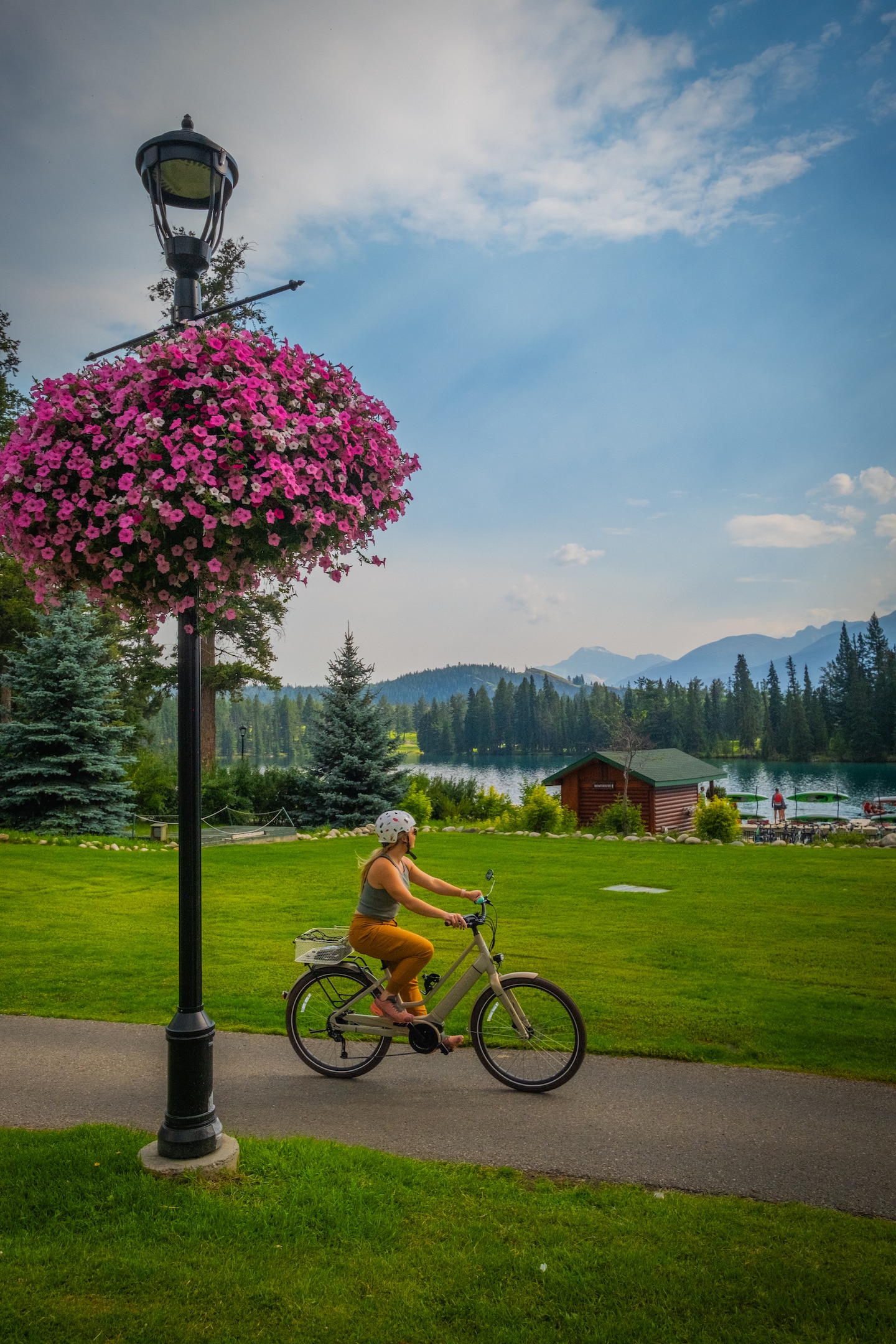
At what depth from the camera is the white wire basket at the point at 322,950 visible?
5.65 meters

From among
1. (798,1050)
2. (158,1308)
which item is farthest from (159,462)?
(798,1050)

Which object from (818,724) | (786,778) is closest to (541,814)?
(786,778)

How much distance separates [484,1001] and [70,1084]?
2615mm

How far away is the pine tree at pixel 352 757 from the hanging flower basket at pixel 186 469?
847 inches

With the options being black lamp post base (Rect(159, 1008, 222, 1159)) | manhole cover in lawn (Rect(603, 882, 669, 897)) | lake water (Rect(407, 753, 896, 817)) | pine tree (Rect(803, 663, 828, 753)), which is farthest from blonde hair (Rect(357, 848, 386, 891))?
pine tree (Rect(803, 663, 828, 753))

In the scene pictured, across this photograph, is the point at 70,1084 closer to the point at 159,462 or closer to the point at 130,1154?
the point at 130,1154

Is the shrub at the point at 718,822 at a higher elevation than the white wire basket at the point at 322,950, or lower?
lower

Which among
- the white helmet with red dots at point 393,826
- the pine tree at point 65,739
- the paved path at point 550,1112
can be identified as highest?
the pine tree at point 65,739

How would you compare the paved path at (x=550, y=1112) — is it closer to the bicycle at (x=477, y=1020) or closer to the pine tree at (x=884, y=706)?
the bicycle at (x=477, y=1020)

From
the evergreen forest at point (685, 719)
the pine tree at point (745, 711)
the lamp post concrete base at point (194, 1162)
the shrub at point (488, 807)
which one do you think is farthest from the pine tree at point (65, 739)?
the pine tree at point (745, 711)

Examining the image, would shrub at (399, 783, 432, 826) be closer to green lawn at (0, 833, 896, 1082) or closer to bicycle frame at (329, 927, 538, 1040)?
green lawn at (0, 833, 896, 1082)

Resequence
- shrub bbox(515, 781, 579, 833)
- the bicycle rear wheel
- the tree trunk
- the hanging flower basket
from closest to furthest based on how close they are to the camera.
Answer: the hanging flower basket < the bicycle rear wheel < shrub bbox(515, 781, 579, 833) < the tree trunk

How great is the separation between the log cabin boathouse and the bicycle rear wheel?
2378cm

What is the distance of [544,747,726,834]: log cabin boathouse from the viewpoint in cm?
2992
